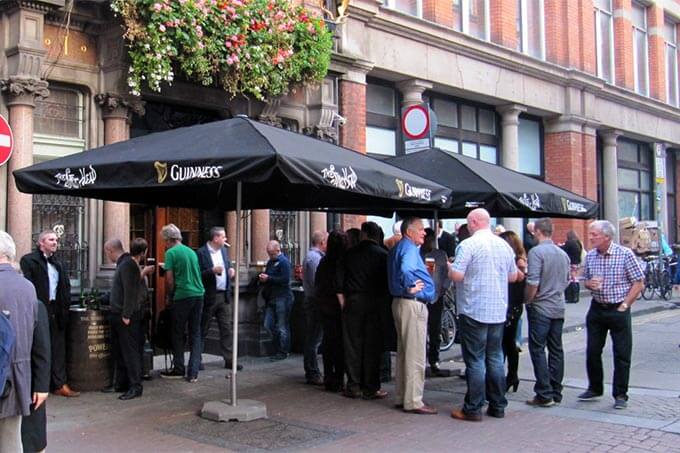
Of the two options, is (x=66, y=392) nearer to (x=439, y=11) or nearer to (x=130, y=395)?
(x=130, y=395)

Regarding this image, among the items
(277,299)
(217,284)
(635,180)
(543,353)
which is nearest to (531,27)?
(635,180)

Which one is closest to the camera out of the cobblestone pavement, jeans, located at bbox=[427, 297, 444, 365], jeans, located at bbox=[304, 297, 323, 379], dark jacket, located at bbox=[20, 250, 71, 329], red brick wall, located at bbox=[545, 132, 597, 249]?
the cobblestone pavement

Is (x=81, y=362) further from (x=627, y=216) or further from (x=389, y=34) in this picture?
(x=627, y=216)

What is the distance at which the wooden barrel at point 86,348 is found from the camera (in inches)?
333

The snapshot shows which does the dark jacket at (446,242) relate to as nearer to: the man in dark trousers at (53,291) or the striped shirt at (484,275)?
the striped shirt at (484,275)

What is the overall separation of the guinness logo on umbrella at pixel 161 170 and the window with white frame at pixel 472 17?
11817 mm

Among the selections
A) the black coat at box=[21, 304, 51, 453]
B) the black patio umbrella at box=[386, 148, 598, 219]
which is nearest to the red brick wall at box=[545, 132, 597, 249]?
the black patio umbrella at box=[386, 148, 598, 219]

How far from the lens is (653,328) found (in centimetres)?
1474

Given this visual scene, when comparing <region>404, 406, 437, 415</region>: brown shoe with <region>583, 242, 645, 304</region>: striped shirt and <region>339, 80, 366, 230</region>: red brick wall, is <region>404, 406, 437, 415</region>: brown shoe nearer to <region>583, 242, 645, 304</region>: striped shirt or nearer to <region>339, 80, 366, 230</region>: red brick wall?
<region>583, 242, 645, 304</region>: striped shirt

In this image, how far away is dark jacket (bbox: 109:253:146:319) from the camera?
8203 millimetres

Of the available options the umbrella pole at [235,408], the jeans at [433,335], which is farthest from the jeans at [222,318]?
the jeans at [433,335]

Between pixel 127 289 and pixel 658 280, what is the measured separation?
53.4 feet

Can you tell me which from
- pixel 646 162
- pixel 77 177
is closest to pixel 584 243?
pixel 646 162

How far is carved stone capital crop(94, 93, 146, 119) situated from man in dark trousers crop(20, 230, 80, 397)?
7.90 ft
